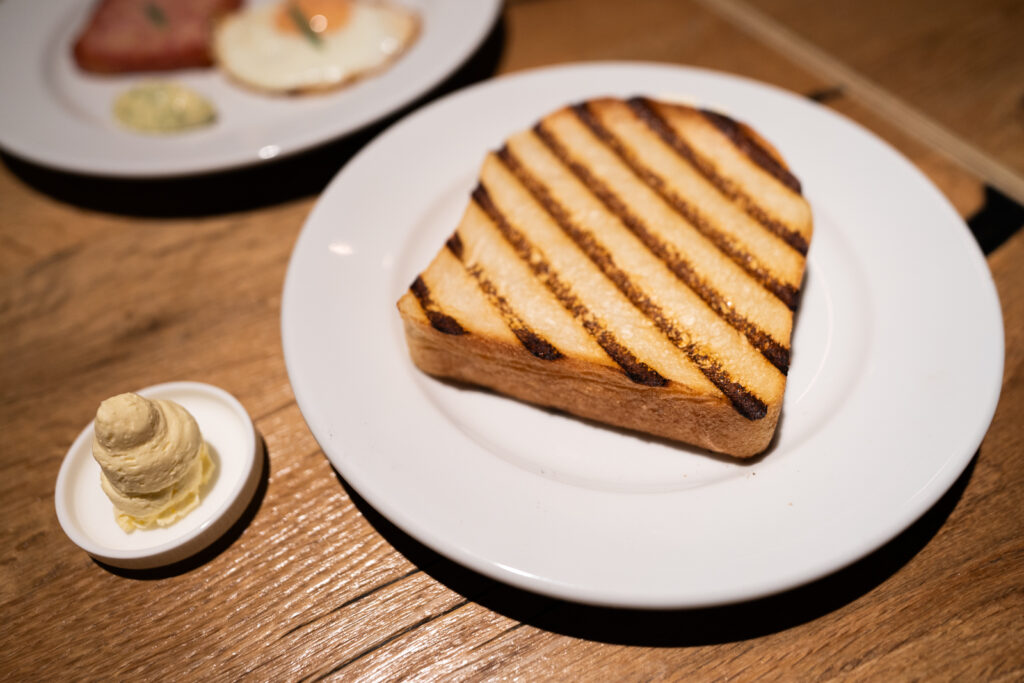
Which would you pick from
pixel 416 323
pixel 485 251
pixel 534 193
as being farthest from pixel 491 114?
pixel 416 323

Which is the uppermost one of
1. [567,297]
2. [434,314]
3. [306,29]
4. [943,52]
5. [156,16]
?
[943,52]

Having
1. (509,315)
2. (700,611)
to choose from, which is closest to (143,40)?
(509,315)

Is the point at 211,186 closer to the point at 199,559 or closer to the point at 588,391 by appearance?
the point at 199,559

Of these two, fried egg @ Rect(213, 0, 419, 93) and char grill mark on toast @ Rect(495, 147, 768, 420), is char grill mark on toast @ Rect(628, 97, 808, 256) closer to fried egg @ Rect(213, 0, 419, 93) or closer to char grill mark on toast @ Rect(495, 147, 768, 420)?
char grill mark on toast @ Rect(495, 147, 768, 420)

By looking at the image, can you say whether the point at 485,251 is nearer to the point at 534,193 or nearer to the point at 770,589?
the point at 534,193

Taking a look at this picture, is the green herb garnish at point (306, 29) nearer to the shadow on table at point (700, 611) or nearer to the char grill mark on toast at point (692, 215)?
the char grill mark on toast at point (692, 215)

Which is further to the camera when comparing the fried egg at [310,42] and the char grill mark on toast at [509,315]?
the fried egg at [310,42]

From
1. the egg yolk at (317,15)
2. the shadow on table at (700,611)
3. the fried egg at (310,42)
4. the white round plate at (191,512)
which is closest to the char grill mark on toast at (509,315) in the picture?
the shadow on table at (700,611)
